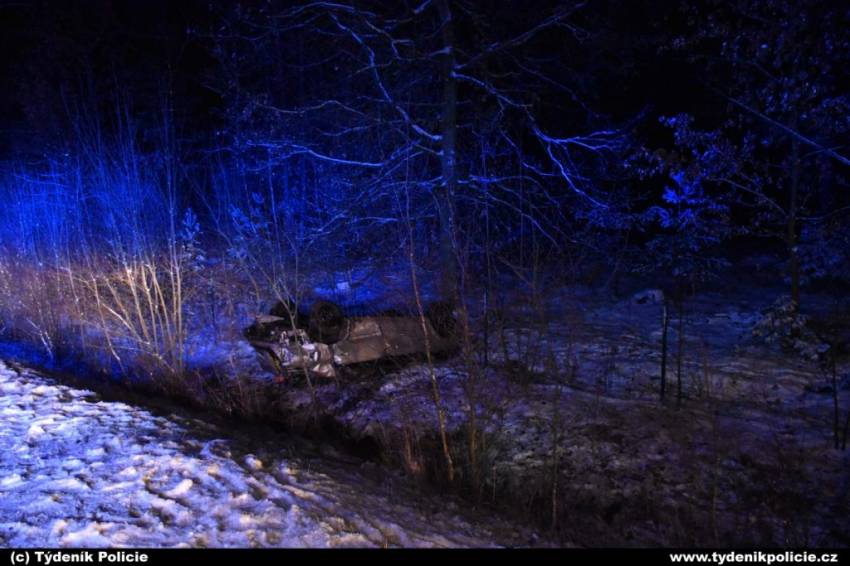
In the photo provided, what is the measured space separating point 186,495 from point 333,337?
4.34 m

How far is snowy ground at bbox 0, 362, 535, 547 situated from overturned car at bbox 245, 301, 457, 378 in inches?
87.3

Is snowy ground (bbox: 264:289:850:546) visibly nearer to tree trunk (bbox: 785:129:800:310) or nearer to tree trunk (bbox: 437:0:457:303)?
tree trunk (bbox: 785:129:800:310)

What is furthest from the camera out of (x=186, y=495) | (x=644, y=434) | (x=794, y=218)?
(x=794, y=218)

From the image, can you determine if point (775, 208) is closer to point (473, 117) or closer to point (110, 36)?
point (473, 117)

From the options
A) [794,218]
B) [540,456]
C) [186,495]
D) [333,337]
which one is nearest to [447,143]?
[333,337]

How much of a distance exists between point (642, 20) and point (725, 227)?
4296 millimetres

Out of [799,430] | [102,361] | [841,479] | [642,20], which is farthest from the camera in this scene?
[642,20]

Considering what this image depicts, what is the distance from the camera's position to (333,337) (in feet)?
28.5

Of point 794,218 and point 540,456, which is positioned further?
point 794,218

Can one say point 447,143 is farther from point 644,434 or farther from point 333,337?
point 644,434

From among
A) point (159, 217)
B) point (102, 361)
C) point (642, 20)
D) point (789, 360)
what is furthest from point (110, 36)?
point (789, 360)

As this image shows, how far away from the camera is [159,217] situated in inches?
389

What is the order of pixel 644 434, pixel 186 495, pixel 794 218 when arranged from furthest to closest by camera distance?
1. pixel 794 218
2. pixel 644 434
3. pixel 186 495

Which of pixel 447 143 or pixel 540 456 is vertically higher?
pixel 447 143
